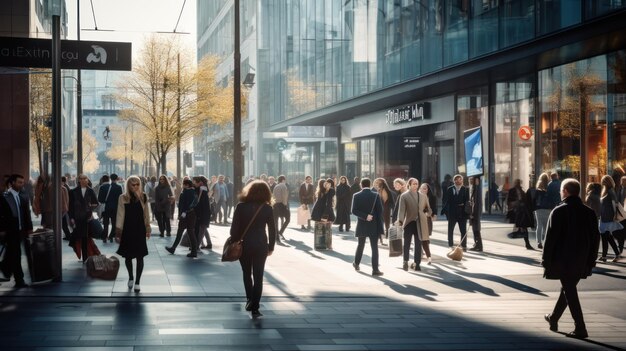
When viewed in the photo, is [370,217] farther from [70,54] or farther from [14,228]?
[14,228]

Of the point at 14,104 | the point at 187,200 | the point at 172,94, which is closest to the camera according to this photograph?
the point at 187,200

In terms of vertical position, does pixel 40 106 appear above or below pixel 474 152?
above

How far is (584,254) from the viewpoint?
32.6ft

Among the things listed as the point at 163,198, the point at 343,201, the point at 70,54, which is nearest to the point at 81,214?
the point at 70,54

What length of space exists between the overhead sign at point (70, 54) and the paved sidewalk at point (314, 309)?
11.3 ft

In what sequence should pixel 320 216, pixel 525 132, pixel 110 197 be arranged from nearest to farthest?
pixel 110 197, pixel 320 216, pixel 525 132

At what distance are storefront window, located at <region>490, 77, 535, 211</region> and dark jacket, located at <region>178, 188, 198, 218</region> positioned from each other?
12.7 meters

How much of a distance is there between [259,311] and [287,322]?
92 centimetres

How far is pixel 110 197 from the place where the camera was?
76.0 ft

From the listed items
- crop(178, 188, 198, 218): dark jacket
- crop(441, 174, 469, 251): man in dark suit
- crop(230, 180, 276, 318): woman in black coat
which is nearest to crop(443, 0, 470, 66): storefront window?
crop(441, 174, 469, 251): man in dark suit

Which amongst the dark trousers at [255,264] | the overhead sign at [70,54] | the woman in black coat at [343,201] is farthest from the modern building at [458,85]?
the dark trousers at [255,264]

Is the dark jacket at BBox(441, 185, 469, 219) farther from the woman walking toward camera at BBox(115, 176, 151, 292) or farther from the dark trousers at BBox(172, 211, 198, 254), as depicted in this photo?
the woman walking toward camera at BBox(115, 176, 151, 292)

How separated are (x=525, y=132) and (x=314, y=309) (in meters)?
19.0

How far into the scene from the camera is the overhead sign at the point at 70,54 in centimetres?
1430
